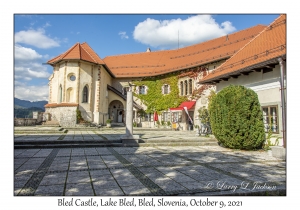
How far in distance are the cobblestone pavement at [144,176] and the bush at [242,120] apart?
214cm

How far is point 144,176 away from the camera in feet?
18.2

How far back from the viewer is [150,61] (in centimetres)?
3447

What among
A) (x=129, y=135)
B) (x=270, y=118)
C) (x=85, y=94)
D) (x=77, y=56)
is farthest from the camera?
(x=85, y=94)

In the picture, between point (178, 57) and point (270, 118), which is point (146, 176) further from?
point (178, 57)

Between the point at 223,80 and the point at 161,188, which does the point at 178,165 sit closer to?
the point at 161,188

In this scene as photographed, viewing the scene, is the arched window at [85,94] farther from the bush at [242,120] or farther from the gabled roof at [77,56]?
the bush at [242,120]

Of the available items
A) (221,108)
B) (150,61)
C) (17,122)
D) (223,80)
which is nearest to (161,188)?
(221,108)

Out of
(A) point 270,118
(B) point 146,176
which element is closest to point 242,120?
(A) point 270,118

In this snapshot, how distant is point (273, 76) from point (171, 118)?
17867 millimetres

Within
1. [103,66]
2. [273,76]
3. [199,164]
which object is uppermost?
[103,66]

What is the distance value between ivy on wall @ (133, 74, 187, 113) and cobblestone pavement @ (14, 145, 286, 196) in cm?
1970

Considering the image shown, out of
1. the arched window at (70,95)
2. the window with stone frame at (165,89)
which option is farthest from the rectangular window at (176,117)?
the arched window at (70,95)

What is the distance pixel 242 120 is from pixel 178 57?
22.8 metres

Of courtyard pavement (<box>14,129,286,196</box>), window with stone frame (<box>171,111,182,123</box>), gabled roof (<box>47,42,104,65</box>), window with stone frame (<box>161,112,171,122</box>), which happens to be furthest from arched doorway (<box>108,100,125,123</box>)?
courtyard pavement (<box>14,129,286,196</box>)
